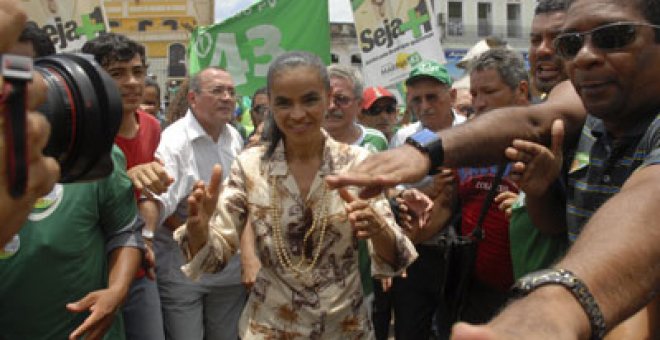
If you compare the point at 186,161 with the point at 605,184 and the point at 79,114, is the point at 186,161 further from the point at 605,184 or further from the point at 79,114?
the point at 605,184

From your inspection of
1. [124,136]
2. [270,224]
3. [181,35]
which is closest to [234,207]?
[270,224]

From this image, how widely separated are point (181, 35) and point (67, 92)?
25329 mm

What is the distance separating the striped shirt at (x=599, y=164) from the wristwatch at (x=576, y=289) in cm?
60

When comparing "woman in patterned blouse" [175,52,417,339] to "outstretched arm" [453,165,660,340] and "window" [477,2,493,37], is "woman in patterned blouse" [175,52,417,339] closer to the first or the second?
"outstretched arm" [453,165,660,340]

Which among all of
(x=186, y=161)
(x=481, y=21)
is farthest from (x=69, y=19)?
(x=481, y=21)

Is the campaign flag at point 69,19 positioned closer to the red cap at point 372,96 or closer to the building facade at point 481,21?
the red cap at point 372,96

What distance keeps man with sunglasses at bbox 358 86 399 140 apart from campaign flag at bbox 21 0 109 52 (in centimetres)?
224

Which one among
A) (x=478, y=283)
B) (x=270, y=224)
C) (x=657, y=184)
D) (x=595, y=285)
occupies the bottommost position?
(x=478, y=283)

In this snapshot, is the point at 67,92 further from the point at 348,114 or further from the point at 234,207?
the point at 348,114

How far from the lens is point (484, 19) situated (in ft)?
143

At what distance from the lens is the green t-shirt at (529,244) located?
2164 mm

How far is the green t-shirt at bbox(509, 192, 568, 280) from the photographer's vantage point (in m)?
2.16

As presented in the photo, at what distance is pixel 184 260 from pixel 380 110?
2.35m

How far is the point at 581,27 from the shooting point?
5.85 feet
